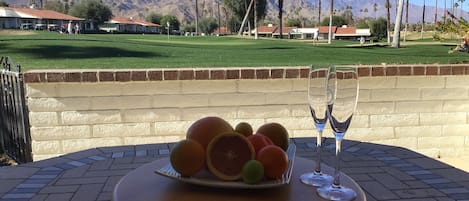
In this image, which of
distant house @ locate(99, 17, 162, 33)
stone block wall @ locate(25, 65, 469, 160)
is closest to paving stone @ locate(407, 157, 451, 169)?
stone block wall @ locate(25, 65, 469, 160)

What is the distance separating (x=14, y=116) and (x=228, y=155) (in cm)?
363

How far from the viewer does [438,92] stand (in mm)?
4574

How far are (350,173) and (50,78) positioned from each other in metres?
2.79

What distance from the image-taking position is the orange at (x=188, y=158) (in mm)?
1604

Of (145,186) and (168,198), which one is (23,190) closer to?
(145,186)

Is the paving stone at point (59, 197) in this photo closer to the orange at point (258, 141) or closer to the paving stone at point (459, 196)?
the orange at point (258, 141)

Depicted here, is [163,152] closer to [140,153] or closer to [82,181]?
[140,153]

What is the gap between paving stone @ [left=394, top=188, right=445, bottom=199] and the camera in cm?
264

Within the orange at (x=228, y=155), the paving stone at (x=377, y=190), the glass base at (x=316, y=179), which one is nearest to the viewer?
the orange at (x=228, y=155)

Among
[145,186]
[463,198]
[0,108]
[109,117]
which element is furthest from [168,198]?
[0,108]

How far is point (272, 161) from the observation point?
1560 millimetres

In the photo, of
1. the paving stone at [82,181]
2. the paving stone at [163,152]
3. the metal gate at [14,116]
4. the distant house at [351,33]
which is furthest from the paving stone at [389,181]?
the distant house at [351,33]

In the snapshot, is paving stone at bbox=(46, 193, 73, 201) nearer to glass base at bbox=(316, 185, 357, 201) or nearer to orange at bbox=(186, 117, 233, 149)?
orange at bbox=(186, 117, 233, 149)

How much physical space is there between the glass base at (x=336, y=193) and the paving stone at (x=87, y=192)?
5.23ft
